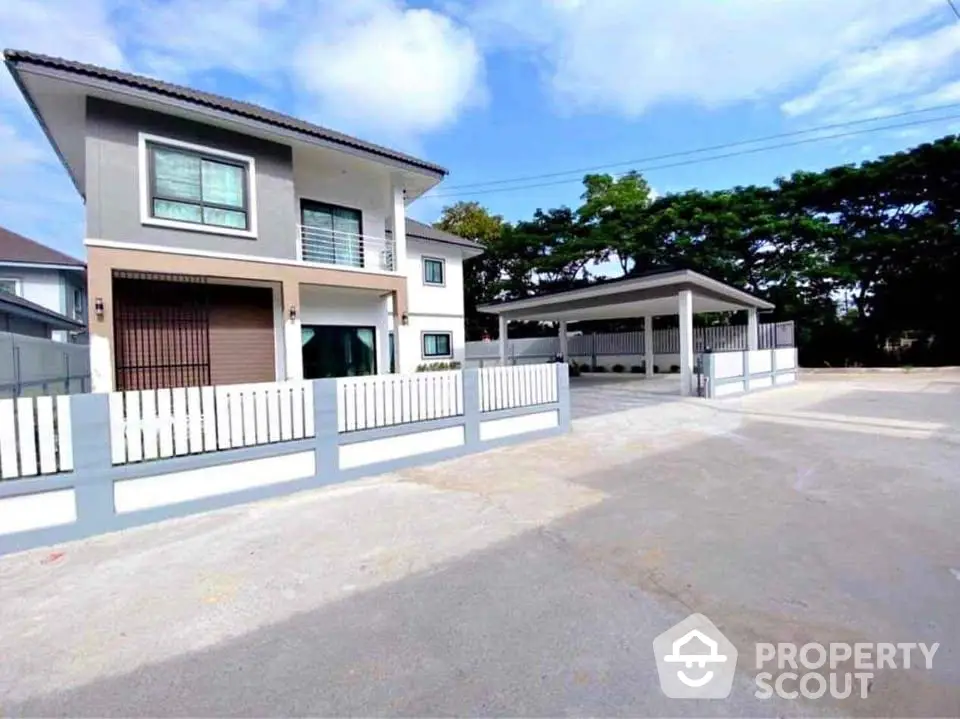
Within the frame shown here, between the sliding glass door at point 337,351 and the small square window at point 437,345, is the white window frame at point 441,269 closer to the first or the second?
the small square window at point 437,345

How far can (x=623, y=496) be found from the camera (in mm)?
5371

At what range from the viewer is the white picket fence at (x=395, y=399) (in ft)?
20.4

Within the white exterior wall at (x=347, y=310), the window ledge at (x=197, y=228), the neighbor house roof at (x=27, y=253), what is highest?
the neighbor house roof at (x=27, y=253)

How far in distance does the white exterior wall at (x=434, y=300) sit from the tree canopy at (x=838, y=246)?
924 cm

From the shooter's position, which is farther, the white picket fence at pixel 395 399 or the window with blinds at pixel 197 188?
the window with blinds at pixel 197 188

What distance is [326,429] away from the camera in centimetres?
599

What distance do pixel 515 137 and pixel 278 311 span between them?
1540cm

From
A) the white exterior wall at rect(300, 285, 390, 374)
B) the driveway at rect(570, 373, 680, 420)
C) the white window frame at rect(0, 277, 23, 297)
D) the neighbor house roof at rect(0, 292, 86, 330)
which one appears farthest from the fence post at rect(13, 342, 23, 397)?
the white window frame at rect(0, 277, 23, 297)

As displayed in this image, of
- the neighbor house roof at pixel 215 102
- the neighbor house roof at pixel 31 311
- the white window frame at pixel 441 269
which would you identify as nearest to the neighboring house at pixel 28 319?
the neighbor house roof at pixel 31 311

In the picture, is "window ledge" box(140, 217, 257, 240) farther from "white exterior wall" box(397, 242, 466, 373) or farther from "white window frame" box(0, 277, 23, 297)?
"white window frame" box(0, 277, 23, 297)

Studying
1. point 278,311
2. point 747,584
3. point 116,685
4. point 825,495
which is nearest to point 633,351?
point 278,311

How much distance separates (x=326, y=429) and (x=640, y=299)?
12112 mm

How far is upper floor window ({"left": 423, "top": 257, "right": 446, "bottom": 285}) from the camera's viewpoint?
17719 millimetres

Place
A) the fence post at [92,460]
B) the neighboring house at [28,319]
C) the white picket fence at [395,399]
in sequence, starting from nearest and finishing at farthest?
the fence post at [92,460]
the white picket fence at [395,399]
the neighboring house at [28,319]
